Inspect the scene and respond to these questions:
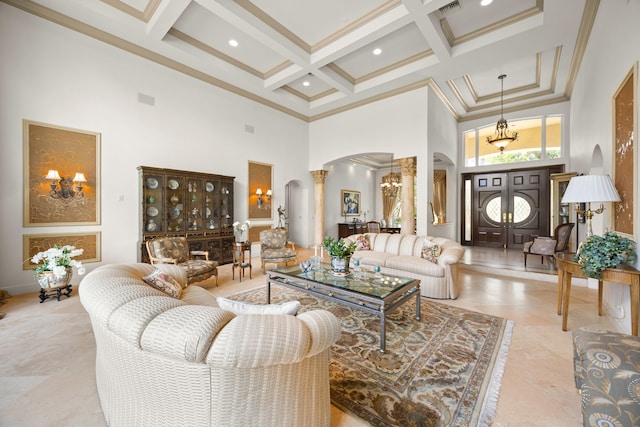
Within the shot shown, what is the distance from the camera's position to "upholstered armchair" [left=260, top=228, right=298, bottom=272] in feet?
17.6

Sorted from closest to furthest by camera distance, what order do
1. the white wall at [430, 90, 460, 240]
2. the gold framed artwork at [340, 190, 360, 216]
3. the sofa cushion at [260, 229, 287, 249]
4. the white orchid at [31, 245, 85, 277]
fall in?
the white orchid at [31, 245, 85, 277] → the sofa cushion at [260, 229, 287, 249] → the white wall at [430, 90, 460, 240] → the gold framed artwork at [340, 190, 360, 216]

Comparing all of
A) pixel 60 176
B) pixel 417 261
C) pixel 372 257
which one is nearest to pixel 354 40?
pixel 372 257

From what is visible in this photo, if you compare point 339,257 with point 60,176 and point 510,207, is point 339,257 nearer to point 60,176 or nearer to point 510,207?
point 60,176

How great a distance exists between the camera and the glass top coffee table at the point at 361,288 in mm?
2619

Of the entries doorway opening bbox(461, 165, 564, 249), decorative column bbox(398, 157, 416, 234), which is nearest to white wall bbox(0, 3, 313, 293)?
decorative column bbox(398, 157, 416, 234)

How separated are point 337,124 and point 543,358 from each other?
720cm

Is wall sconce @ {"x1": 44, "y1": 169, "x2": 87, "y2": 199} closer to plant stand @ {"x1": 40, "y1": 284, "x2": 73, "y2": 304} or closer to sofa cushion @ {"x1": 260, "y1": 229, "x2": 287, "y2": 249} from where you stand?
plant stand @ {"x1": 40, "y1": 284, "x2": 73, "y2": 304}

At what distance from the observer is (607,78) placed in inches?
135

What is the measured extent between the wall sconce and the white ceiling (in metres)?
2.52

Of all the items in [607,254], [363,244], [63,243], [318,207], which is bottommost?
[363,244]

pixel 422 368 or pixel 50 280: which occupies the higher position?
pixel 50 280

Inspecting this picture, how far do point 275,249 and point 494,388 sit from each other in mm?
4468

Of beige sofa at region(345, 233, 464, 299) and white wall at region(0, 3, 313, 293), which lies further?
white wall at region(0, 3, 313, 293)

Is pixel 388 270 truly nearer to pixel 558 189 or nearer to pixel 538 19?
pixel 538 19
